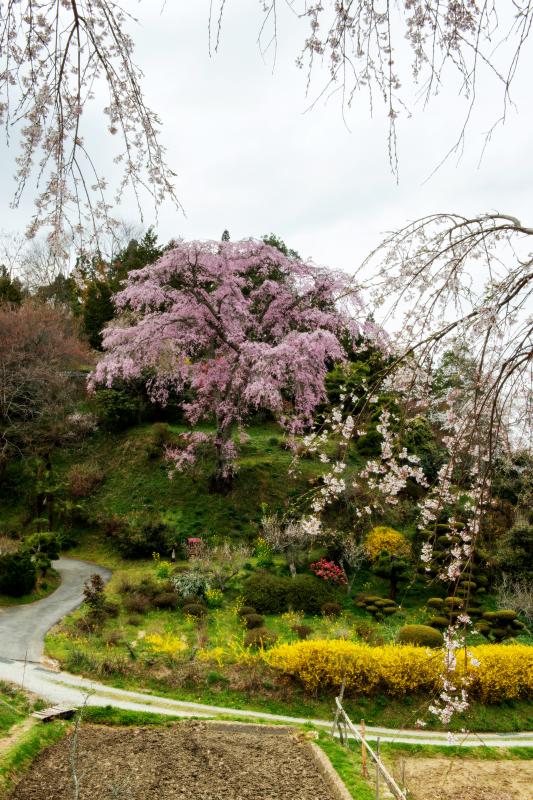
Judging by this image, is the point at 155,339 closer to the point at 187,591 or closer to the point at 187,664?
the point at 187,591

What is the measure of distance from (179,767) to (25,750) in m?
1.94

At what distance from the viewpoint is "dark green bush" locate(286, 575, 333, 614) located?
1220 centimetres

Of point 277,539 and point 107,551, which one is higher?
point 277,539

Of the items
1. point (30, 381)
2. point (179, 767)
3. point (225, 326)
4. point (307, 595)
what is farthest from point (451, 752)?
point (30, 381)

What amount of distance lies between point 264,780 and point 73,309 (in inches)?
1159

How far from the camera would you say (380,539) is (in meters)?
14.2

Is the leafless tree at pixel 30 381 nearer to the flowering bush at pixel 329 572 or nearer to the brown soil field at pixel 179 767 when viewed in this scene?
the flowering bush at pixel 329 572

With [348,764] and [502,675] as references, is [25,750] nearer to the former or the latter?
[348,764]

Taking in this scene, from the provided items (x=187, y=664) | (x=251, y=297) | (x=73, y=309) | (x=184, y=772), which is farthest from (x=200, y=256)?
(x=73, y=309)

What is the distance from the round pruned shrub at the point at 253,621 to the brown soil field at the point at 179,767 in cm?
311

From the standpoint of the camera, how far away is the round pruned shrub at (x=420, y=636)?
1067 cm

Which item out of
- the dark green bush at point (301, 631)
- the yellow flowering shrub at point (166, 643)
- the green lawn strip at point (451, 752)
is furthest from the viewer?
the dark green bush at point (301, 631)

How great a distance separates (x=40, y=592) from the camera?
1339cm

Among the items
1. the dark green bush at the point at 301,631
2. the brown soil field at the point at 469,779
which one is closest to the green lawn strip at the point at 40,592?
the dark green bush at the point at 301,631
